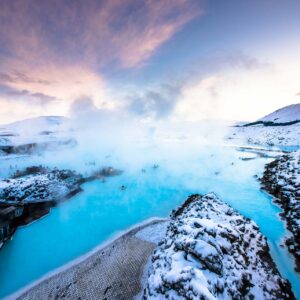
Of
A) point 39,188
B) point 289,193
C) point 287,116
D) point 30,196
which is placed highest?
point 287,116

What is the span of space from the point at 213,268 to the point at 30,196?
42.1 feet

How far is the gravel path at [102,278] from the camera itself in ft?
20.2

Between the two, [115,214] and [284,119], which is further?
[284,119]

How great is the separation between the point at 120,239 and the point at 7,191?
31.5ft

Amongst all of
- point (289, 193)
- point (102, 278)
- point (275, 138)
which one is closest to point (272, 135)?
point (275, 138)

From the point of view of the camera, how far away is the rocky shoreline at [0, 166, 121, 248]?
34.3 ft

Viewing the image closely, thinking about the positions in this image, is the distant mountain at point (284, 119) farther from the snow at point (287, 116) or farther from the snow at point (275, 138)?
the snow at point (275, 138)

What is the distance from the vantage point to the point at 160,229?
973 centimetres

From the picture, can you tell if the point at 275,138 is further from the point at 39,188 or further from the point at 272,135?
the point at 39,188

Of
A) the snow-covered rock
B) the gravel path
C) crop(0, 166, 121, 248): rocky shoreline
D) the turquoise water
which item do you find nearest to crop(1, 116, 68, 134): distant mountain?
the snow-covered rock

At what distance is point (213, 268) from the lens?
17.4 ft

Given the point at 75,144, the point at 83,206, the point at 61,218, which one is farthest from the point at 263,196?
the point at 75,144

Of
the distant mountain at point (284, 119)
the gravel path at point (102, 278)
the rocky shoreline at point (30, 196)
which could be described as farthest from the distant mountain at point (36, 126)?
the distant mountain at point (284, 119)

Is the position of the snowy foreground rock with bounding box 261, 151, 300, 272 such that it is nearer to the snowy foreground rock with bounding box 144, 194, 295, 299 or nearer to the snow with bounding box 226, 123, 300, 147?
the snowy foreground rock with bounding box 144, 194, 295, 299
